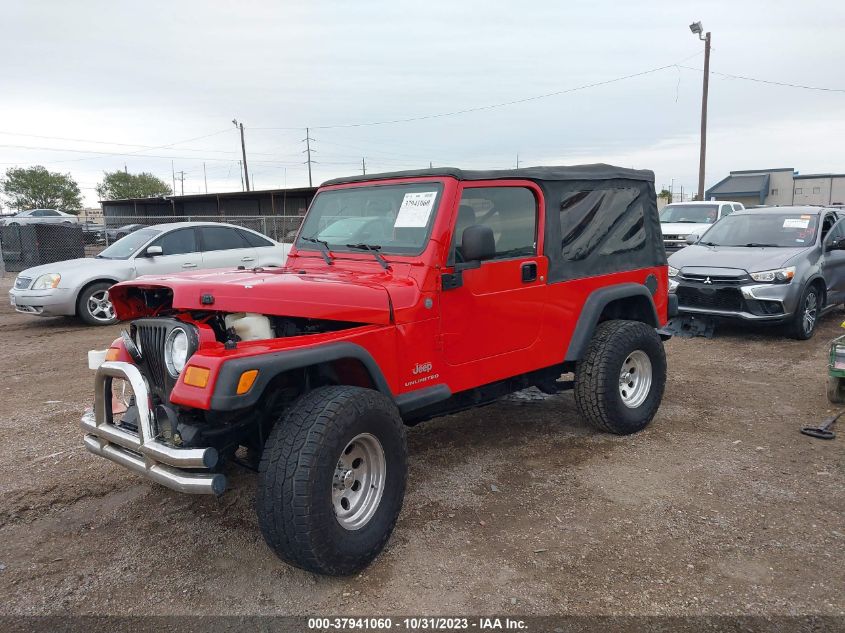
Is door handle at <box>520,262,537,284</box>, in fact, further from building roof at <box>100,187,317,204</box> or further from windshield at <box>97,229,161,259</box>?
building roof at <box>100,187,317,204</box>

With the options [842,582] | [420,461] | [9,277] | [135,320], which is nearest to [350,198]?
[135,320]

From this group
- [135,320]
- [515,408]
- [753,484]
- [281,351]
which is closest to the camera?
[281,351]

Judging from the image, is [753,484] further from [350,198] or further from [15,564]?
[15,564]

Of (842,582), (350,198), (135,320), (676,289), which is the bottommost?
(842,582)

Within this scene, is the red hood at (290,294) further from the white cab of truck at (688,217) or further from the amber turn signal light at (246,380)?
the white cab of truck at (688,217)

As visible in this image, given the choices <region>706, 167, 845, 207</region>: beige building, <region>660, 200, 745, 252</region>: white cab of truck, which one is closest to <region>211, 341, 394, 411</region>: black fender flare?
<region>660, 200, 745, 252</region>: white cab of truck

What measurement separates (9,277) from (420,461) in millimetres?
15773

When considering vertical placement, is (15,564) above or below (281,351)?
below

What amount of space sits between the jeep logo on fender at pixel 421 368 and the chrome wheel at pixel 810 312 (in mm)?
6480

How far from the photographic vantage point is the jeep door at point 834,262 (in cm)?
852

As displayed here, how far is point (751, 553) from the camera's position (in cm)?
318

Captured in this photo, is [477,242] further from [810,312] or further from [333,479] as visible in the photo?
[810,312]

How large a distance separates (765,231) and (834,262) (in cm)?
99

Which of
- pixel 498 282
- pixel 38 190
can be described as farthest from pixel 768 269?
pixel 38 190
